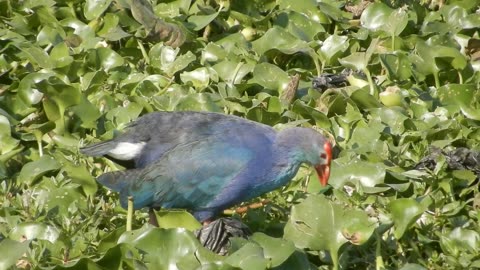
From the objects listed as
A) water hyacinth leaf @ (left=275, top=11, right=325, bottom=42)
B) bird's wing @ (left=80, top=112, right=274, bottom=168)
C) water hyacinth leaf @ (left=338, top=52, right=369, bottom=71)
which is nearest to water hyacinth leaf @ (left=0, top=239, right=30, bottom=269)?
bird's wing @ (left=80, top=112, right=274, bottom=168)

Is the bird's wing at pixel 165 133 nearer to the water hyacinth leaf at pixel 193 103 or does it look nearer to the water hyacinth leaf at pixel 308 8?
the water hyacinth leaf at pixel 193 103

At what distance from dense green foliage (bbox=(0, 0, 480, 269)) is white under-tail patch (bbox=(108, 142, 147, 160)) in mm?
132

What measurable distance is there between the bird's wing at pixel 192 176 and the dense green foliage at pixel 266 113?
161 millimetres

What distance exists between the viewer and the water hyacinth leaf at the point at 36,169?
4230 millimetres

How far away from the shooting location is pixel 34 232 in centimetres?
365

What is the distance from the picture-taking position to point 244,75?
16.6 feet

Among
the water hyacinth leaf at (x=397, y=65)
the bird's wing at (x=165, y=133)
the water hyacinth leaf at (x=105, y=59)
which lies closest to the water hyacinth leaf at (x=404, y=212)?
the bird's wing at (x=165, y=133)

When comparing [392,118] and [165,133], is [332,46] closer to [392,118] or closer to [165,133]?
[392,118]

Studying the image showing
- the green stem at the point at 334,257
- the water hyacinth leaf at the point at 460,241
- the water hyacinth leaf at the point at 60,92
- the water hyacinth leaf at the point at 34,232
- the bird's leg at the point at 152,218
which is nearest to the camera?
the green stem at the point at 334,257

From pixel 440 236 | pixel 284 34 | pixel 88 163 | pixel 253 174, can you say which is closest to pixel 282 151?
pixel 253 174

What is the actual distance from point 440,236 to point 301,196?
0.62m

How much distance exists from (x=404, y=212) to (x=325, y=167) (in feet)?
1.19

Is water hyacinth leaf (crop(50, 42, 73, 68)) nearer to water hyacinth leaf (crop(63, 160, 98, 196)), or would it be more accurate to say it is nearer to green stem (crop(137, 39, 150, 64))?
green stem (crop(137, 39, 150, 64))

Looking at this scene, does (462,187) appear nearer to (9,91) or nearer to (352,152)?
(352,152)
